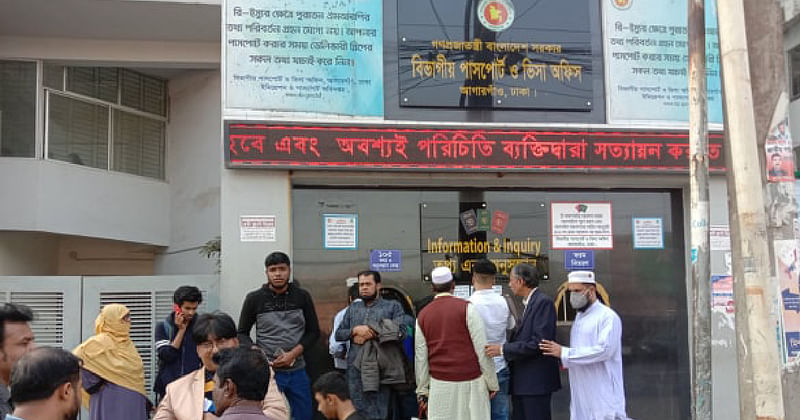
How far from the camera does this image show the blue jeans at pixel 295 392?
7.24 meters

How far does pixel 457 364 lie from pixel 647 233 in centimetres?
367

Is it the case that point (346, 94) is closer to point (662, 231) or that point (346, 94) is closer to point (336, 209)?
point (336, 209)

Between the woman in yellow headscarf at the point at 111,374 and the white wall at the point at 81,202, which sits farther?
the white wall at the point at 81,202

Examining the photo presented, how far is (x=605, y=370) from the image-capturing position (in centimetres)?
657

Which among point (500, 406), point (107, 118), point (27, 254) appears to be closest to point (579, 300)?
point (500, 406)

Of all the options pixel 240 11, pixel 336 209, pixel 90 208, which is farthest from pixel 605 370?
pixel 90 208

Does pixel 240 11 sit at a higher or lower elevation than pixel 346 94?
higher

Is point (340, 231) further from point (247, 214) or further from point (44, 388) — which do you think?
point (44, 388)

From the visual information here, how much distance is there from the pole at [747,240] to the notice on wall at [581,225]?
3.71 m

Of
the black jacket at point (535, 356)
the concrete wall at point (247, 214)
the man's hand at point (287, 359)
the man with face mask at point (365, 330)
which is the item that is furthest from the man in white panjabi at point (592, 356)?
the concrete wall at point (247, 214)

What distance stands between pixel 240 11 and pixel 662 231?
17.4ft

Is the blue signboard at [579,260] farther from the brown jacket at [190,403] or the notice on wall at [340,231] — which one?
the brown jacket at [190,403]

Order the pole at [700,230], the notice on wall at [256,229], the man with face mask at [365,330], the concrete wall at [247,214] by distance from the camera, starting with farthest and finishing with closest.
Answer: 1. the notice on wall at [256,229]
2. the concrete wall at [247,214]
3. the man with face mask at [365,330]
4. the pole at [700,230]

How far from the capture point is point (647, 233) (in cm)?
933
